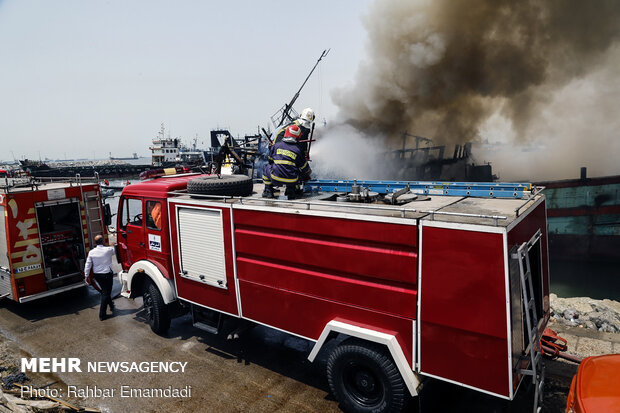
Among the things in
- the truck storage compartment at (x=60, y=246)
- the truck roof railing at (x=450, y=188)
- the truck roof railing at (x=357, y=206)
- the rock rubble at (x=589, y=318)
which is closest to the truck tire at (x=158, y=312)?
the truck roof railing at (x=357, y=206)

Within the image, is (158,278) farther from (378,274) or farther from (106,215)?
(378,274)

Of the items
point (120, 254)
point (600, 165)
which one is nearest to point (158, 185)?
point (120, 254)

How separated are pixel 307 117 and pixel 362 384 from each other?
4.01m

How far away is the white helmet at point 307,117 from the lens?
5883mm

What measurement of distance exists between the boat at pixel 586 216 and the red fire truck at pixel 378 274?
14.2 meters

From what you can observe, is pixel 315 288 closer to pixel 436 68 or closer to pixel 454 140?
pixel 436 68

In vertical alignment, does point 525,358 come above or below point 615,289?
above

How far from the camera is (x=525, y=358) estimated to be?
337cm

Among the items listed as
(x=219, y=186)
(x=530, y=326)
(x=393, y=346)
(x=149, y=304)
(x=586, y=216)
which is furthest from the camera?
(x=586, y=216)

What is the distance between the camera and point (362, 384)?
4.09 meters

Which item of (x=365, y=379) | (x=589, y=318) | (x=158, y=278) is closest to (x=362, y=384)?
(x=365, y=379)

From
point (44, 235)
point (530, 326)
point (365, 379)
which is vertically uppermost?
point (44, 235)

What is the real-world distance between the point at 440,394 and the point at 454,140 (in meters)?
23.3

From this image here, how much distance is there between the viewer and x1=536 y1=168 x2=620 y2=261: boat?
50.4ft
